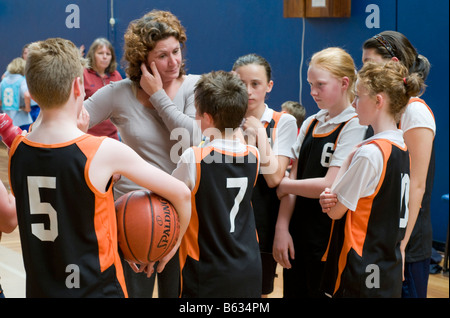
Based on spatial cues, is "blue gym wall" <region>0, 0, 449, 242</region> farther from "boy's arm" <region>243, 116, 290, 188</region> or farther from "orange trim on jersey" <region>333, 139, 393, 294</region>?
"orange trim on jersey" <region>333, 139, 393, 294</region>

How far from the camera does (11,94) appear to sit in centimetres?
509

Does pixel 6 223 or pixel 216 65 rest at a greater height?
pixel 216 65

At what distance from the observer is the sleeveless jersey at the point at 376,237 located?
1992 mm

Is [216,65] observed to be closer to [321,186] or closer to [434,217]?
[434,217]

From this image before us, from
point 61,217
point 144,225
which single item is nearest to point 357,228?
point 144,225

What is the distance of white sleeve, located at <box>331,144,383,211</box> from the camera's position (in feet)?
6.40

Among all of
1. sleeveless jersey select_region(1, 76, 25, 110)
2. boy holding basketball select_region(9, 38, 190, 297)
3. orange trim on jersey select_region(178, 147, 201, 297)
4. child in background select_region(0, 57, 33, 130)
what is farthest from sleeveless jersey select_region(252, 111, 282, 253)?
sleeveless jersey select_region(1, 76, 25, 110)

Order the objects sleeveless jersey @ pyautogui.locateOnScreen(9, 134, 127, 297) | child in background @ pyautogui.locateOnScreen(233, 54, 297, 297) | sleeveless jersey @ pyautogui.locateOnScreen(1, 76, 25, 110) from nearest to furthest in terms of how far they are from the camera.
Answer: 1. sleeveless jersey @ pyautogui.locateOnScreen(9, 134, 127, 297)
2. child in background @ pyautogui.locateOnScreen(233, 54, 297, 297)
3. sleeveless jersey @ pyautogui.locateOnScreen(1, 76, 25, 110)

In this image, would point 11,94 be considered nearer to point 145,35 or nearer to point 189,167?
point 145,35

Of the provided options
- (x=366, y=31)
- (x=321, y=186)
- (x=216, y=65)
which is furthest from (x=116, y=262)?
(x=216, y=65)

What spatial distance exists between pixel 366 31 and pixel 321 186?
10.4 feet

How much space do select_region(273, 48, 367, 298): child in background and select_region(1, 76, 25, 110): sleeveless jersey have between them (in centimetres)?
346

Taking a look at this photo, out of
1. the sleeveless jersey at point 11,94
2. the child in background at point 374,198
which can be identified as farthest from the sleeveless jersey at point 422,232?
the sleeveless jersey at point 11,94

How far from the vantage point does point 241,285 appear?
2031 millimetres
